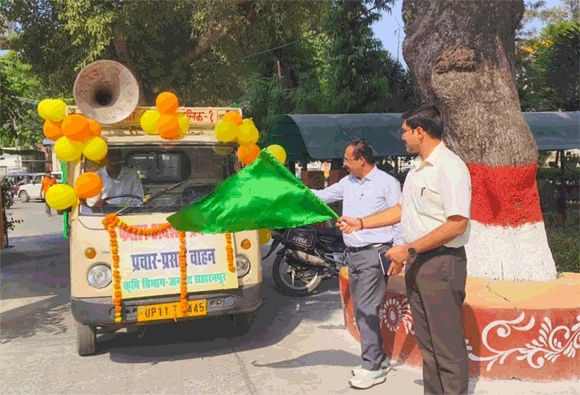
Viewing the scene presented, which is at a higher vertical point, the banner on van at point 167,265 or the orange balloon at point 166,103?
the orange balloon at point 166,103

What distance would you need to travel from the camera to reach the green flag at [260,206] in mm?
4051

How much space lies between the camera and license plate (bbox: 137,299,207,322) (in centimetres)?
494

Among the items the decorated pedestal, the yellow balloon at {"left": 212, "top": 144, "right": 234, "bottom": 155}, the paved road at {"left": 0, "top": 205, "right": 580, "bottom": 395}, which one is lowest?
the paved road at {"left": 0, "top": 205, "right": 580, "bottom": 395}

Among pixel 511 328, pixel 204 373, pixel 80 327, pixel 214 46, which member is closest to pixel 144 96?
pixel 214 46

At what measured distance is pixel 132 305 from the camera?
4.96 metres

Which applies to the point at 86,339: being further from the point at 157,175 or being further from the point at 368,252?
the point at 368,252

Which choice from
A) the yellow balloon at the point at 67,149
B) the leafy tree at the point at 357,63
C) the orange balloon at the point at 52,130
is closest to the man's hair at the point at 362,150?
the yellow balloon at the point at 67,149

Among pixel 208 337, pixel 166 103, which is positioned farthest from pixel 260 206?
pixel 208 337

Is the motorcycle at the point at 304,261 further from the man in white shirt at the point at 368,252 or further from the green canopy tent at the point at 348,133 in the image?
the green canopy tent at the point at 348,133

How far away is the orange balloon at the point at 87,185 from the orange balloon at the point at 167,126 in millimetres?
777

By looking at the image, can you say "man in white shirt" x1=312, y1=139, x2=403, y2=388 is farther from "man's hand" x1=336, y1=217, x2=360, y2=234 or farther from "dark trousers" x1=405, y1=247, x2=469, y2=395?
"dark trousers" x1=405, y1=247, x2=469, y2=395

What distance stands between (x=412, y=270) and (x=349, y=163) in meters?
1.28

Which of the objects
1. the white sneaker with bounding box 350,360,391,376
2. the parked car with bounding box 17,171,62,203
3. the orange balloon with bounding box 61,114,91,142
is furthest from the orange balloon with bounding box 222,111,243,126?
the parked car with bounding box 17,171,62,203

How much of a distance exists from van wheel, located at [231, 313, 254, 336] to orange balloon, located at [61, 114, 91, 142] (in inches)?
92.8
